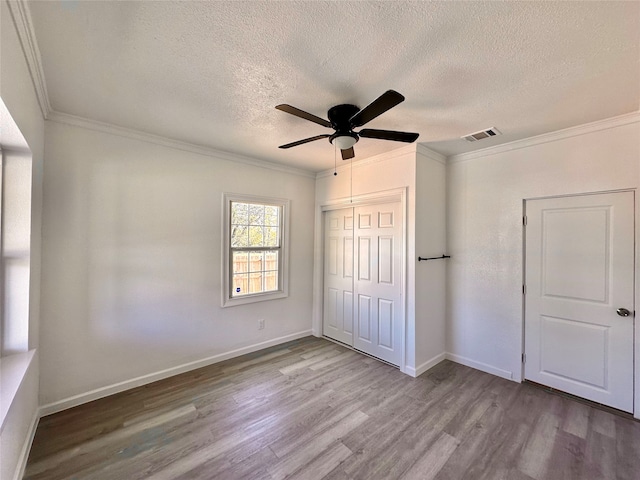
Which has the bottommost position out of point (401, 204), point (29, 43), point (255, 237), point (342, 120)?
point (255, 237)

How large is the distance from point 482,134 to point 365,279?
2.07 metres

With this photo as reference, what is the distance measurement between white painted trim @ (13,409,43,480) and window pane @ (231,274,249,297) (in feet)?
6.09

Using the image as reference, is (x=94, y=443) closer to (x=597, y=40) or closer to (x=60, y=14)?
(x=60, y=14)

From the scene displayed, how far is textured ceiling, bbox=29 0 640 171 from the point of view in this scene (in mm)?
1299

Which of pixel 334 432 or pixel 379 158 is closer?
pixel 334 432

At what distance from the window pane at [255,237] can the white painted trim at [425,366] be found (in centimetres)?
239

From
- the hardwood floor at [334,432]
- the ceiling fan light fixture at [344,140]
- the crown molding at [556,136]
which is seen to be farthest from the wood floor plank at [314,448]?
the crown molding at [556,136]

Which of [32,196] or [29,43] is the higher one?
[29,43]

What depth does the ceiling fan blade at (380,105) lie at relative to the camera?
4.95ft

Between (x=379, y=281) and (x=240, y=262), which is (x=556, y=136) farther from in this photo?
(x=240, y=262)

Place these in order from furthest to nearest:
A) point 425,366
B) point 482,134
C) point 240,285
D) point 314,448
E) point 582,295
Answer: point 240,285 → point 425,366 → point 482,134 → point 582,295 → point 314,448

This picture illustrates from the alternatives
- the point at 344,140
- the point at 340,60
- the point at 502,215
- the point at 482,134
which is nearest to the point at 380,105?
the point at 340,60

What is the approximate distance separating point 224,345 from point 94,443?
145cm

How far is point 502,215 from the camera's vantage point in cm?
301
